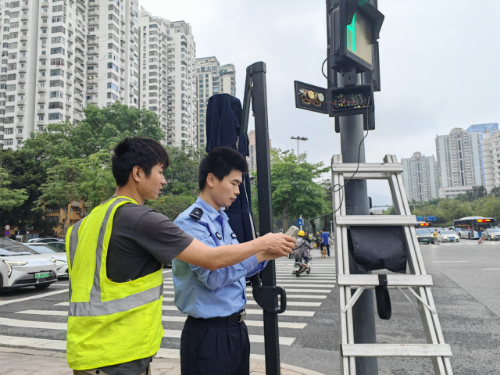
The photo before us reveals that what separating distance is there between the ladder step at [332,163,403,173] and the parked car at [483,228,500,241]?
4159 centimetres

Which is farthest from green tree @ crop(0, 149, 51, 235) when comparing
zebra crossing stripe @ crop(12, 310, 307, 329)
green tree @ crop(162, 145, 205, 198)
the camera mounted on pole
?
the camera mounted on pole

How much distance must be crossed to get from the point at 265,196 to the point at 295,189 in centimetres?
2766

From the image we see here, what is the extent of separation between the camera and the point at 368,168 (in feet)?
8.64

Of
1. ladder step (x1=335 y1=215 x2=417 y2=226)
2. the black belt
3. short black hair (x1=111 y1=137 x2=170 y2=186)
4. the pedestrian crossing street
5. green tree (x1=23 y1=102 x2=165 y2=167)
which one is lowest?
the pedestrian crossing street

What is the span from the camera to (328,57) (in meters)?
3.04

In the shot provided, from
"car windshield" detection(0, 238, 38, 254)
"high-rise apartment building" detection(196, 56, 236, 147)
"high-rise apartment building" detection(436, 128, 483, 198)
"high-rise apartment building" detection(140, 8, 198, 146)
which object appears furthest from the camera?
"high-rise apartment building" detection(196, 56, 236, 147)

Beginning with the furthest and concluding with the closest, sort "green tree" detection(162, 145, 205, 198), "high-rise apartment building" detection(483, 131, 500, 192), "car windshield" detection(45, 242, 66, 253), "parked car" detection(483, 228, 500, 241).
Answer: "high-rise apartment building" detection(483, 131, 500, 192) < "green tree" detection(162, 145, 205, 198) < "parked car" detection(483, 228, 500, 241) < "car windshield" detection(45, 242, 66, 253)

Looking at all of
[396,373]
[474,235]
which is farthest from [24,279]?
[474,235]

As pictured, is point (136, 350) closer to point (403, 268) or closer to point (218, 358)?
point (218, 358)

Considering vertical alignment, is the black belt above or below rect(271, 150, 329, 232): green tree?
below

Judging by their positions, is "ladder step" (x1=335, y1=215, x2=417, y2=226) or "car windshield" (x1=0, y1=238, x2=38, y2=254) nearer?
"ladder step" (x1=335, y1=215, x2=417, y2=226)

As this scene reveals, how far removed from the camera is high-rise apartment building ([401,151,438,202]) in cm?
15450

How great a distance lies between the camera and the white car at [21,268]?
29.9ft

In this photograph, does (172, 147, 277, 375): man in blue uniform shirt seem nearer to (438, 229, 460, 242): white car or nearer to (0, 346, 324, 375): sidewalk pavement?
(0, 346, 324, 375): sidewalk pavement
